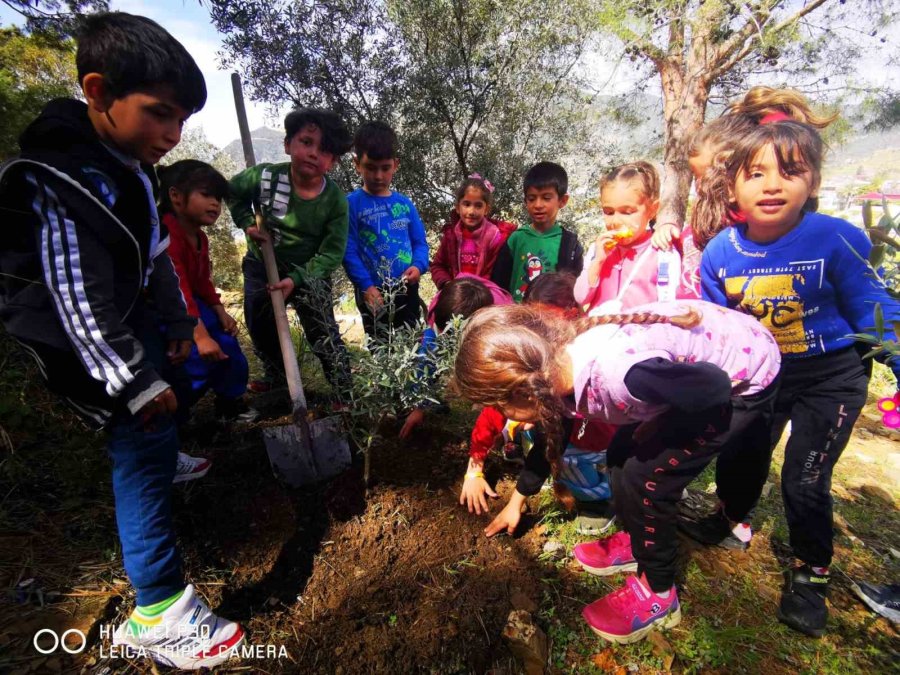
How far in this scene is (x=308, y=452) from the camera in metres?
2.28

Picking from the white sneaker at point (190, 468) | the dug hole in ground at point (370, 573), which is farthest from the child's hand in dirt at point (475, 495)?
the white sneaker at point (190, 468)

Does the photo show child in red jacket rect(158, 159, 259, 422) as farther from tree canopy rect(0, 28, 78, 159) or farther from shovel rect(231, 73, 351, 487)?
tree canopy rect(0, 28, 78, 159)

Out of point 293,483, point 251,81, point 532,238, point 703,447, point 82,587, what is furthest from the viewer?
point 251,81

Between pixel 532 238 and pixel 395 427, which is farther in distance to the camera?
pixel 532 238

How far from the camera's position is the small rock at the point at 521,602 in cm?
174

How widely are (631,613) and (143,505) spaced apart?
1.90 meters

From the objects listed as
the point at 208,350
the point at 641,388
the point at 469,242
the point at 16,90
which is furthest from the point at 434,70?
the point at 641,388

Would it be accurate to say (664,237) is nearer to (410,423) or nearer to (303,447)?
(410,423)

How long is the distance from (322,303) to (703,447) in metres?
1.89

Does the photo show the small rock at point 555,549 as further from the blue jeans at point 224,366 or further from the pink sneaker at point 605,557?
the blue jeans at point 224,366

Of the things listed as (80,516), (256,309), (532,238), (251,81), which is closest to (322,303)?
(256,309)

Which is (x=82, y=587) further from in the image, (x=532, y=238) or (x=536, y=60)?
(x=536, y=60)

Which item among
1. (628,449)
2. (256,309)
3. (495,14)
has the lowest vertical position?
(628,449)

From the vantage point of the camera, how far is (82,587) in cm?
176
